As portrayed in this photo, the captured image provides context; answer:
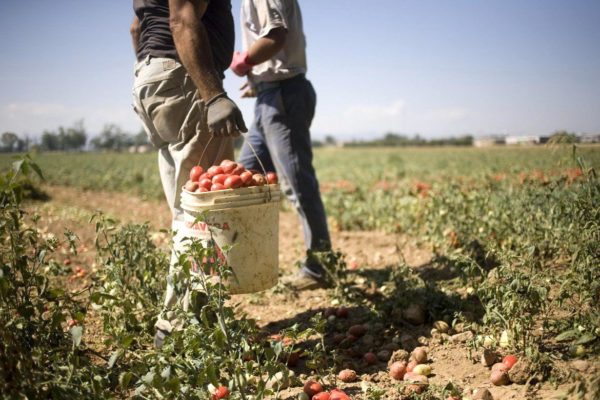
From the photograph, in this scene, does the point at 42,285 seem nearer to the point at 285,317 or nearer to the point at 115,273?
the point at 115,273

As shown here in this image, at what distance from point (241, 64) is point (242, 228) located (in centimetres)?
157

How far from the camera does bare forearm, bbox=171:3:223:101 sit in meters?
2.23

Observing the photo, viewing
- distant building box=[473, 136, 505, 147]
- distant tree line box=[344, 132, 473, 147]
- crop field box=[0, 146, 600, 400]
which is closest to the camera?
crop field box=[0, 146, 600, 400]

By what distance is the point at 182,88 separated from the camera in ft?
7.93

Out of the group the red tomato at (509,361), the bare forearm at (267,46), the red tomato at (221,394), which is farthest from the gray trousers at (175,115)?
the red tomato at (509,361)

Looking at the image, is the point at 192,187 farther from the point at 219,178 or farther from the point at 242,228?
the point at 242,228

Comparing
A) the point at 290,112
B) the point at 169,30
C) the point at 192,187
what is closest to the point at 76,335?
the point at 192,187

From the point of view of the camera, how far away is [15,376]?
145 centimetres

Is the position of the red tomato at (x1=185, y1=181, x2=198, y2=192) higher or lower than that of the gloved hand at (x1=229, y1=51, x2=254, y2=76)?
lower

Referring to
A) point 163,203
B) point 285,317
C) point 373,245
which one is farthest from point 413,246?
point 163,203

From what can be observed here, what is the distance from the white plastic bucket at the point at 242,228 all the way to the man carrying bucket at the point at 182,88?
12.6 inches

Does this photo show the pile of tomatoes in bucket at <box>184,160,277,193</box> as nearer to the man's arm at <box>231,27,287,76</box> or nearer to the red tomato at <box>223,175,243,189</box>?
the red tomato at <box>223,175,243,189</box>

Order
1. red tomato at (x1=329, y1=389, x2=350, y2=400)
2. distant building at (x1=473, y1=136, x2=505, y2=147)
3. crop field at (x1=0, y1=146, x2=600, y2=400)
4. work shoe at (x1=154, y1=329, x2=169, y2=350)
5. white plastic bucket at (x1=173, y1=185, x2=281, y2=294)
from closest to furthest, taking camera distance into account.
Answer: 1. crop field at (x1=0, y1=146, x2=600, y2=400)
2. red tomato at (x1=329, y1=389, x2=350, y2=400)
3. white plastic bucket at (x1=173, y1=185, x2=281, y2=294)
4. work shoe at (x1=154, y1=329, x2=169, y2=350)
5. distant building at (x1=473, y1=136, x2=505, y2=147)

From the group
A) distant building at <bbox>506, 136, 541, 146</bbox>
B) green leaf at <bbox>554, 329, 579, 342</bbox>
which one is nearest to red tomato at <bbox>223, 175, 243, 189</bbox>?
green leaf at <bbox>554, 329, 579, 342</bbox>
